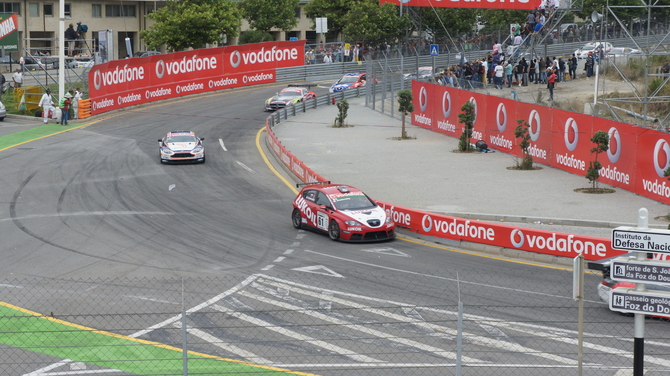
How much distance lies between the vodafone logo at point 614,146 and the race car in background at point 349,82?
30.7m

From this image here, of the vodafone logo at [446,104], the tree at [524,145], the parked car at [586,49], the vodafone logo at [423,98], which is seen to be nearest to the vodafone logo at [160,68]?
the vodafone logo at [423,98]

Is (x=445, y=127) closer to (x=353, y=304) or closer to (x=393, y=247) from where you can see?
(x=393, y=247)

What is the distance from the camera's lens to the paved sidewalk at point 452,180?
80.0ft

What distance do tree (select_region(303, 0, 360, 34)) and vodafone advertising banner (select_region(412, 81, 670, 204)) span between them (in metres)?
41.1

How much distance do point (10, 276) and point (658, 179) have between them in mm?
19874

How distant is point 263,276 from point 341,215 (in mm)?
4822

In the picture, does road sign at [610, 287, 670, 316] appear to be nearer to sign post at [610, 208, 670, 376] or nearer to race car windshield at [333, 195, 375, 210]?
sign post at [610, 208, 670, 376]

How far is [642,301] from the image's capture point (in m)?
8.22

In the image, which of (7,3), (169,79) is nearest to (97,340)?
(169,79)

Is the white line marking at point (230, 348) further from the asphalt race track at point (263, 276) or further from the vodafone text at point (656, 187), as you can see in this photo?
the vodafone text at point (656, 187)

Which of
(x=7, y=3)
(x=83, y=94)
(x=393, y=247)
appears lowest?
(x=393, y=247)

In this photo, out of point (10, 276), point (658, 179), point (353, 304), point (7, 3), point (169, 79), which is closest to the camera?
point (353, 304)

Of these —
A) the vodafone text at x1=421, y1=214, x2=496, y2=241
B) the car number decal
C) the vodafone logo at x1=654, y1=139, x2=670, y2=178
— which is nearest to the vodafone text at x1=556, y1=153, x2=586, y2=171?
the vodafone logo at x1=654, y1=139, x2=670, y2=178

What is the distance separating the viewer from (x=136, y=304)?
51.8 ft
